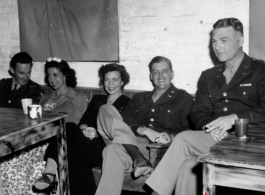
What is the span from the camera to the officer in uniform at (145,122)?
2359 millimetres

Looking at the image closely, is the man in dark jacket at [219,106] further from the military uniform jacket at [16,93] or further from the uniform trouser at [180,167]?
the military uniform jacket at [16,93]

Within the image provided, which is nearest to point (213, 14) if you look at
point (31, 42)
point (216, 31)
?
point (216, 31)

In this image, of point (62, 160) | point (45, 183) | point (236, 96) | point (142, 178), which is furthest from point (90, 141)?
point (236, 96)

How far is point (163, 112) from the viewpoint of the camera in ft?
9.50

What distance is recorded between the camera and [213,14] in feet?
10.0

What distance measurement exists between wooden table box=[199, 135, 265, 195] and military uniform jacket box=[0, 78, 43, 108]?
239cm

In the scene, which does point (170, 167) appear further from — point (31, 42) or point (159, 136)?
point (31, 42)

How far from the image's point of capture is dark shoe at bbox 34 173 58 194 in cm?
243

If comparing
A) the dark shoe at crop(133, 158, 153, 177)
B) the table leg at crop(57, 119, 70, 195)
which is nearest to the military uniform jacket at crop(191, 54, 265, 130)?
the dark shoe at crop(133, 158, 153, 177)

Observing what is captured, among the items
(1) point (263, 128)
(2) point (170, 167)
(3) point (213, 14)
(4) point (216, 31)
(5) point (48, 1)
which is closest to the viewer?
(1) point (263, 128)

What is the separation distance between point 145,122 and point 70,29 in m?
1.48

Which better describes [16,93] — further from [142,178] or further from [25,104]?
[142,178]

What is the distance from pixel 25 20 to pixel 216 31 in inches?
97.1

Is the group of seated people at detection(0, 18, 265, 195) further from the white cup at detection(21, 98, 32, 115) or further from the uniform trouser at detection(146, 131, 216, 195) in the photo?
the white cup at detection(21, 98, 32, 115)
